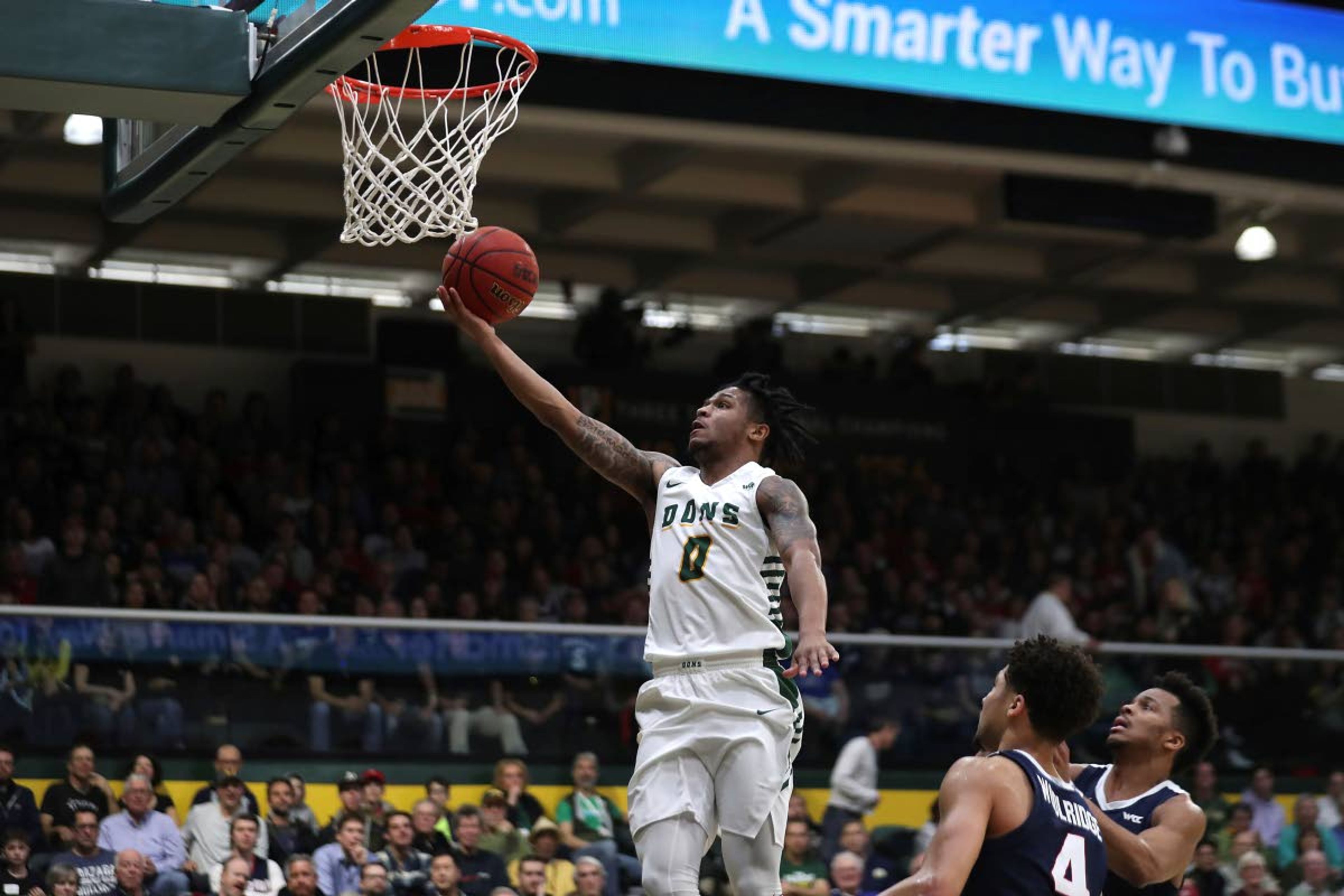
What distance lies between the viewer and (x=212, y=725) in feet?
38.4

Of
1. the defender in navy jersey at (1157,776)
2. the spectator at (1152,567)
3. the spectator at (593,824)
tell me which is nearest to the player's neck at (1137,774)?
the defender in navy jersey at (1157,776)

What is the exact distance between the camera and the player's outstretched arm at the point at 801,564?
6078 mm

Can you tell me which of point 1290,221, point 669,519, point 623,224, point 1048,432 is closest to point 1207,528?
point 1048,432

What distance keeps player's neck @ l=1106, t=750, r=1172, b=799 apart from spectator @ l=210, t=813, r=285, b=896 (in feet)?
19.0

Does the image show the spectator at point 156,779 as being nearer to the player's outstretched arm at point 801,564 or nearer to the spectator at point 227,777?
the spectator at point 227,777

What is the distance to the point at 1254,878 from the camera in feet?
44.7

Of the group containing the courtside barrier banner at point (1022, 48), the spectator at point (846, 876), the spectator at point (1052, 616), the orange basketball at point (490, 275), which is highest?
the courtside barrier banner at point (1022, 48)

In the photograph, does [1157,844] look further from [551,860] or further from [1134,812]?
[551,860]

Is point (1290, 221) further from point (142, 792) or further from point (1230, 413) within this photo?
point (142, 792)

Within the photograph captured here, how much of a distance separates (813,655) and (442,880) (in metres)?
6.09

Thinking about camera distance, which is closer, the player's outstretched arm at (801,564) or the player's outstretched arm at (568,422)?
the player's outstretched arm at (801,564)

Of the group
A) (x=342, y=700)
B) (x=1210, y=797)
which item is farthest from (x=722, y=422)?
(x=1210, y=797)

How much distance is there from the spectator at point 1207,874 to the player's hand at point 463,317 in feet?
26.9

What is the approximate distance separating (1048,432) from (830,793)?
482 inches
